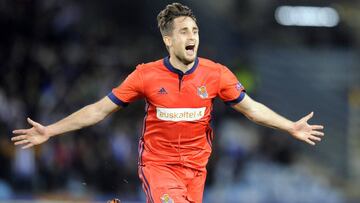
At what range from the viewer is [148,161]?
25.7ft

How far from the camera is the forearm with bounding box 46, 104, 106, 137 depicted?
783 centimetres

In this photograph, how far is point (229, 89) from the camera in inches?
308

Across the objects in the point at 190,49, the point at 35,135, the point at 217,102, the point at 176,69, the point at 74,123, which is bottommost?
the point at 217,102

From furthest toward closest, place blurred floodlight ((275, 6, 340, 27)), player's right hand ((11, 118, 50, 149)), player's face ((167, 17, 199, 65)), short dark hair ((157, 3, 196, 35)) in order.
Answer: blurred floodlight ((275, 6, 340, 27))
player's right hand ((11, 118, 50, 149))
short dark hair ((157, 3, 196, 35))
player's face ((167, 17, 199, 65))

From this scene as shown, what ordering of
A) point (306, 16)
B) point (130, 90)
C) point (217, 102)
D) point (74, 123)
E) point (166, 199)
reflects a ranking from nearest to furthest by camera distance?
point (166, 199) < point (130, 90) < point (74, 123) < point (217, 102) < point (306, 16)

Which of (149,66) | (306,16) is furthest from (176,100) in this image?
(306,16)

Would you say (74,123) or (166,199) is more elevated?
(74,123)

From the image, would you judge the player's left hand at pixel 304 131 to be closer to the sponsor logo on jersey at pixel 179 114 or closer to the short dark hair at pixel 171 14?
the sponsor logo on jersey at pixel 179 114

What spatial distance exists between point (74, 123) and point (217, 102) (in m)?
9.49

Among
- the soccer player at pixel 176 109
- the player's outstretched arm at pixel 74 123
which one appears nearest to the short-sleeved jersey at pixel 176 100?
the soccer player at pixel 176 109

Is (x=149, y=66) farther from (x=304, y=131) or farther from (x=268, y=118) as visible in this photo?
(x=304, y=131)

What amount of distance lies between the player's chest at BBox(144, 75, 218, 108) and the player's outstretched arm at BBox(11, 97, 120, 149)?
368mm

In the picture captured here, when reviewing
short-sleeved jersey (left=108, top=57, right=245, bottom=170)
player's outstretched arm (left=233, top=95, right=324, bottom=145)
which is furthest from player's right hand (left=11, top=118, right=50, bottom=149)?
player's outstretched arm (left=233, top=95, right=324, bottom=145)

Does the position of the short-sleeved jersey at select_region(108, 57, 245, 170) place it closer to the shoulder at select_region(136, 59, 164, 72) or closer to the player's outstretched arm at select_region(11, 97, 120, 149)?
the shoulder at select_region(136, 59, 164, 72)
